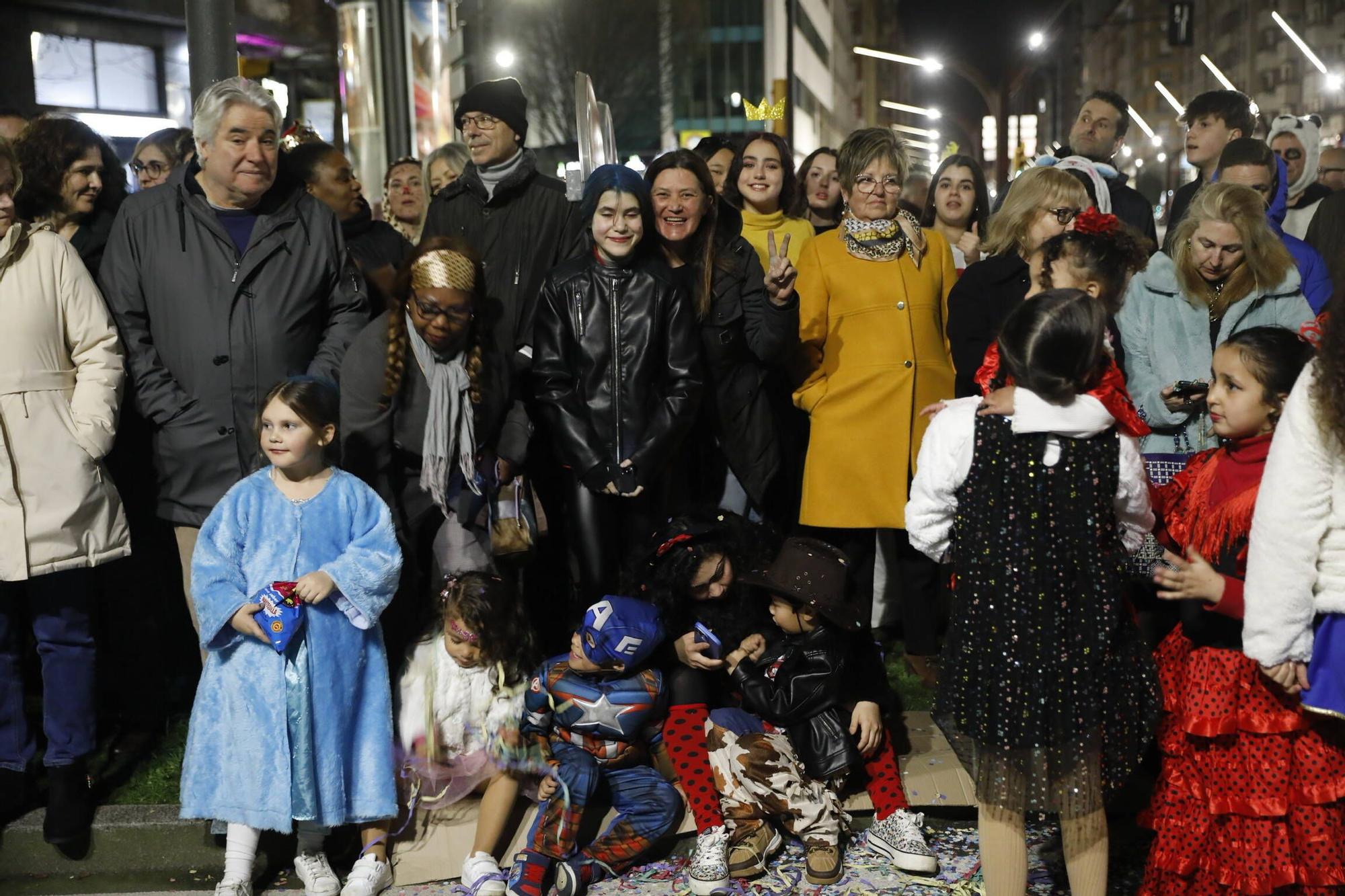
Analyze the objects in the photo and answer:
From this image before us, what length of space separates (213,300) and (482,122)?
1540 mm

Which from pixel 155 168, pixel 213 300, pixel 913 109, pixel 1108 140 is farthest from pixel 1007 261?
pixel 913 109

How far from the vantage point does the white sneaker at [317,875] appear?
13.6 ft

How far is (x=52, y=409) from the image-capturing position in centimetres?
437

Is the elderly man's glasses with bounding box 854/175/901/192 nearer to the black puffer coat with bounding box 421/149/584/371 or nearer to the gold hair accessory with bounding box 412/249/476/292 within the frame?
the black puffer coat with bounding box 421/149/584/371

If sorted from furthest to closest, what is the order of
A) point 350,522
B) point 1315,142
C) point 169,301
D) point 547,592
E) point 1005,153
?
point 1005,153
point 1315,142
point 547,592
point 169,301
point 350,522

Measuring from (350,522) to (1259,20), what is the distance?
6782cm

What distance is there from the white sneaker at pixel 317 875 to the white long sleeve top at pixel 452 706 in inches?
17.7

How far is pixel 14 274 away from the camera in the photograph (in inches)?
171

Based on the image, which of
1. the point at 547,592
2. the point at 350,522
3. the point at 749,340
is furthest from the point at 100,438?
the point at 749,340

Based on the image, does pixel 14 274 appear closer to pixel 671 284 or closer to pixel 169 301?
pixel 169 301

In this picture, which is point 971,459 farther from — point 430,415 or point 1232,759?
point 430,415

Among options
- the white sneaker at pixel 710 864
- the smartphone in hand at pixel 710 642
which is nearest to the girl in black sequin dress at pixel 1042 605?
the white sneaker at pixel 710 864

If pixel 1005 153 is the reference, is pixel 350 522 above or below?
below

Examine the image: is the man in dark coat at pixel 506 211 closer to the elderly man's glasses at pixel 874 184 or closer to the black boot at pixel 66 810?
the elderly man's glasses at pixel 874 184
